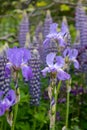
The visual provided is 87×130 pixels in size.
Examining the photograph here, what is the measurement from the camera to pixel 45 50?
3.41m

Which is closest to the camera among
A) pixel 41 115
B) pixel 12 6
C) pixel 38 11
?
pixel 41 115

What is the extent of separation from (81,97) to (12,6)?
161 inches

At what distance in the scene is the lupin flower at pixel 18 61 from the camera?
1981mm

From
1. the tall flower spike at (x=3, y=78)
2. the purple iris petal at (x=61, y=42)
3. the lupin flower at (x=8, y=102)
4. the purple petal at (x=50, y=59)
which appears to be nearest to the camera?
the lupin flower at (x=8, y=102)

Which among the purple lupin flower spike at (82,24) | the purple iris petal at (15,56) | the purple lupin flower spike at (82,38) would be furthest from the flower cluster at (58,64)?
the purple lupin flower spike at (82,24)

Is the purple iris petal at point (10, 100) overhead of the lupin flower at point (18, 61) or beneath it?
beneath

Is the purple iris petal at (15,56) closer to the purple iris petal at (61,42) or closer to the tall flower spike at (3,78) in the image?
the purple iris petal at (61,42)

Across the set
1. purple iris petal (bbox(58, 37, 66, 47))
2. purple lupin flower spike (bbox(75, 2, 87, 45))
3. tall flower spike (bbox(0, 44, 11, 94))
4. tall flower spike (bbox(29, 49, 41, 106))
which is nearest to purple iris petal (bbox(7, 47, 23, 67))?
purple iris petal (bbox(58, 37, 66, 47))

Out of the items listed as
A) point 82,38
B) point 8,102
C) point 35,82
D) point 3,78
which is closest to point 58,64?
point 8,102

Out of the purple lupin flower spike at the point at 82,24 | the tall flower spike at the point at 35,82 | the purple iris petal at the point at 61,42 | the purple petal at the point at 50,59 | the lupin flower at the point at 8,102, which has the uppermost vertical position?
the purple iris petal at the point at 61,42

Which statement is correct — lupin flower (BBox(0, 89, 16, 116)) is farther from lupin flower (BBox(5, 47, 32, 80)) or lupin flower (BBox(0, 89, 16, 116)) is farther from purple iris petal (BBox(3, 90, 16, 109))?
lupin flower (BBox(5, 47, 32, 80))

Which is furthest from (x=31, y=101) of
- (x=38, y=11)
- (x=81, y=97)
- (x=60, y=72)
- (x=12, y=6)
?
(x=12, y=6)

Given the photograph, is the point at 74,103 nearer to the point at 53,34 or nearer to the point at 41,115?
the point at 41,115

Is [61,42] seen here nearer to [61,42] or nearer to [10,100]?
[61,42]
